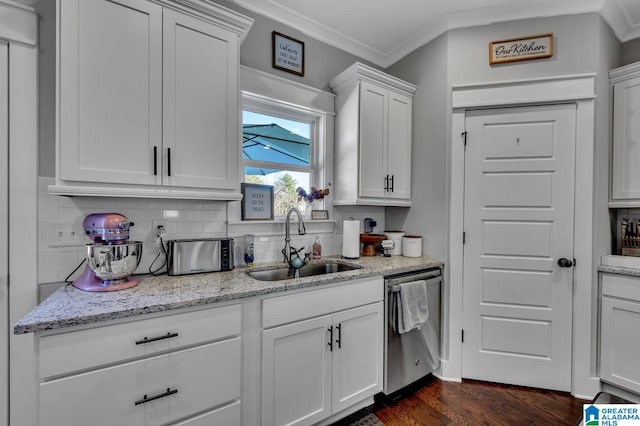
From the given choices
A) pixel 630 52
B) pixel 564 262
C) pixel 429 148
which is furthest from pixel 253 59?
pixel 630 52

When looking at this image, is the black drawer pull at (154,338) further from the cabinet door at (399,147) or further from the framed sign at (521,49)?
the framed sign at (521,49)

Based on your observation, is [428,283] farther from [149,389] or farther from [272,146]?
Answer: [149,389]

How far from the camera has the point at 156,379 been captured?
4.26 feet

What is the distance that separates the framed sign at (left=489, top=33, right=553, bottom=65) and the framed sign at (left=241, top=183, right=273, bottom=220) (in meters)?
2.09

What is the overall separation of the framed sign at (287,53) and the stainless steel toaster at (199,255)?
4.87ft

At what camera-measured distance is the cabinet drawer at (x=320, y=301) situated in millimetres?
1619

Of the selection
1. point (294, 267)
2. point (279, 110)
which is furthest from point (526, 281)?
point (279, 110)

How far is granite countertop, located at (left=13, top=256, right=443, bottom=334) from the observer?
3.72ft

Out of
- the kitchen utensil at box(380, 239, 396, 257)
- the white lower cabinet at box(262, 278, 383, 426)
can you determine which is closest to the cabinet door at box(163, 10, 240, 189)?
the white lower cabinet at box(262, 278, 383, 426)

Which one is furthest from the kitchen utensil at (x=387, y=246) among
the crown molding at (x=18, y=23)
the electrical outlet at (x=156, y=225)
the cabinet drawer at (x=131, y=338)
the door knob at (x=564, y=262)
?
the crown molding at (x=18, y=23)

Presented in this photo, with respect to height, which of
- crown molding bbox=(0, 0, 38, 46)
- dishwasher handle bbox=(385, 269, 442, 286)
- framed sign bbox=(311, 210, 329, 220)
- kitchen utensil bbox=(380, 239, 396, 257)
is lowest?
dishwasher handle bbox=(385, 269, 442, 286)

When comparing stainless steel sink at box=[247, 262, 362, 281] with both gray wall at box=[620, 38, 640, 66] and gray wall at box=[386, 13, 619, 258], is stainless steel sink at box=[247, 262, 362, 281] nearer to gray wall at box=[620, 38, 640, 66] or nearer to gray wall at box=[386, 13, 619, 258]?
gray wall at box=[386, 13, 619, 258]

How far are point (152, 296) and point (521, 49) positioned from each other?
120 inches

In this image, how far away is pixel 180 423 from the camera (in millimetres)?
1358
